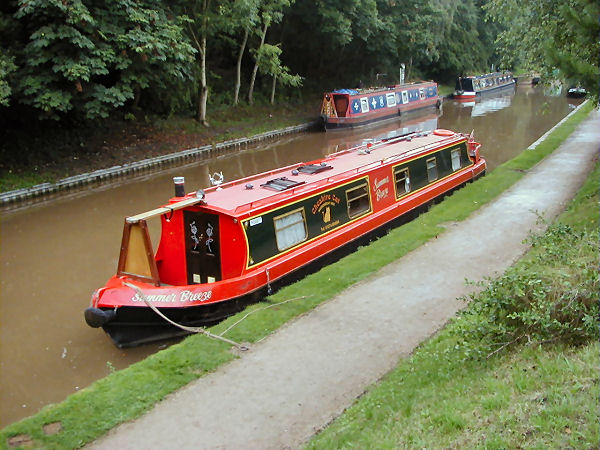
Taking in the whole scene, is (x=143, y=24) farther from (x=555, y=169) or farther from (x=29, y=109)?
(x=555, y=169)

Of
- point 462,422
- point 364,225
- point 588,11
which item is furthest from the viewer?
point 364,225

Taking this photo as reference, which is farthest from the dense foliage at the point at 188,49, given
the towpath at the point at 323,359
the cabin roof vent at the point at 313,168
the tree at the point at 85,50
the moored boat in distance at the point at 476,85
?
the towpath at the point at 323,359

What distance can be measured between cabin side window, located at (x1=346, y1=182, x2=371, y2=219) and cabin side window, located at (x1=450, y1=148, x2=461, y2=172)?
408 cm

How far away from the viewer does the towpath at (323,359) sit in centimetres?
549

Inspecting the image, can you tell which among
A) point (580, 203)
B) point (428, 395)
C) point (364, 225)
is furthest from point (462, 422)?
point (580, 203)

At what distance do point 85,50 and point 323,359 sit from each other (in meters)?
13.3

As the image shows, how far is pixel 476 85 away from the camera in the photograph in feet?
135

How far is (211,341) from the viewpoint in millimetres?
7254

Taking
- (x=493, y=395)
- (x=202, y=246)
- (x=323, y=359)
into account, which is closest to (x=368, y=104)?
(x=202, y=246)

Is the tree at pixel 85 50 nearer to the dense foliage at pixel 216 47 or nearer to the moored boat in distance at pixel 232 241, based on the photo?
the dense foliage at pixel 216 47

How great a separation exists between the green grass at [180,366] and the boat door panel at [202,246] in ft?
3.13

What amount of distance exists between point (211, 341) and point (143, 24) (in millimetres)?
13599

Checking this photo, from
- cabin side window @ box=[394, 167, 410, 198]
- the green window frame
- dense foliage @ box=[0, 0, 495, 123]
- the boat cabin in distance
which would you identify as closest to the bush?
cabin side window @ box=[394, 167, 410, 198]

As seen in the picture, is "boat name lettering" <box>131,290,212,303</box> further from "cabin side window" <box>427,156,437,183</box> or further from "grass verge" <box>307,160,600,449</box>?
"cabin side window" <box>427,156,437,183</box>
